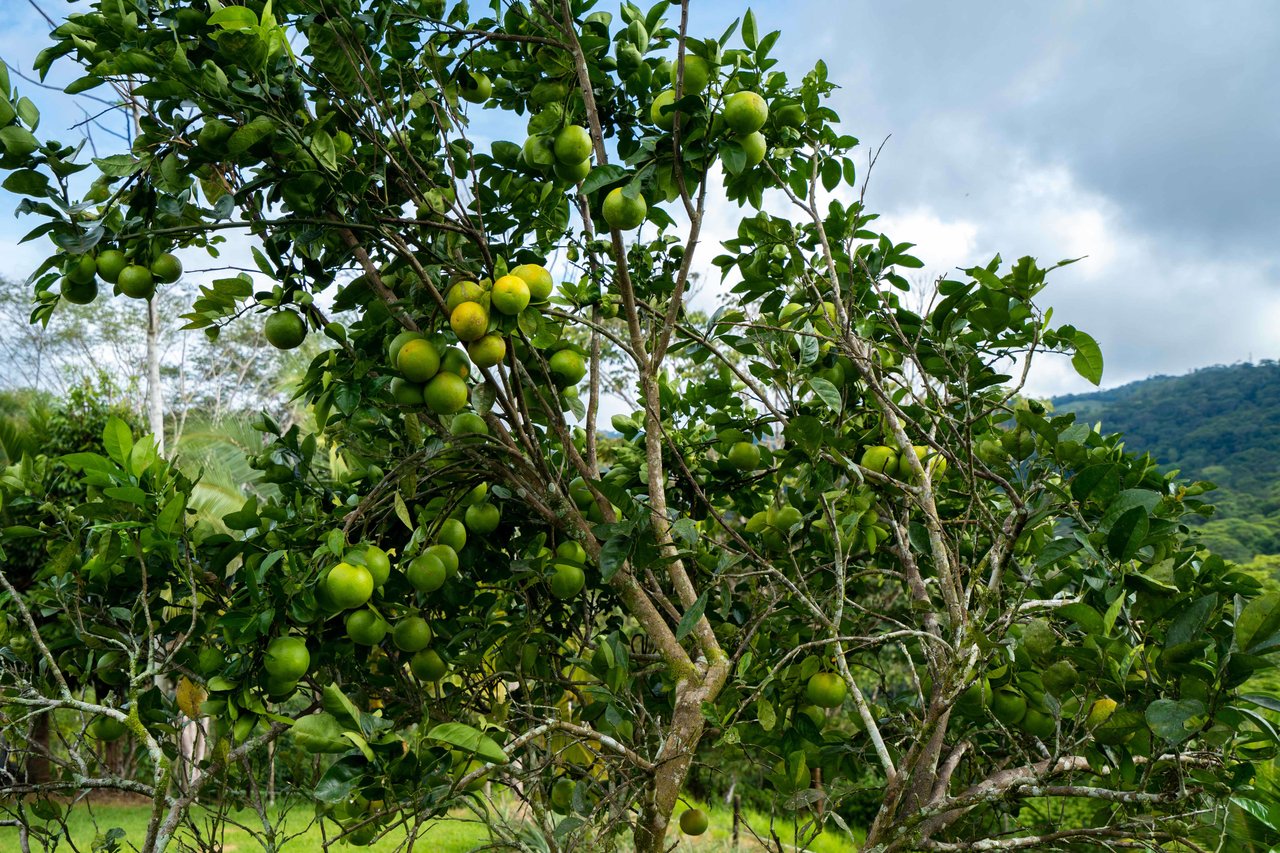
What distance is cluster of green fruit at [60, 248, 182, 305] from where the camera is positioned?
1.49m

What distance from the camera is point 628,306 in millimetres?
1674

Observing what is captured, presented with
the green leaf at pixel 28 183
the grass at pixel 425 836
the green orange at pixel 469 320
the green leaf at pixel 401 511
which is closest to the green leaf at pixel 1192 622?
the green orange at pixel 469 320

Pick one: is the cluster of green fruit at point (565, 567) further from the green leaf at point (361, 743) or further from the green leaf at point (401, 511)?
the green leaf at point (361, 743)

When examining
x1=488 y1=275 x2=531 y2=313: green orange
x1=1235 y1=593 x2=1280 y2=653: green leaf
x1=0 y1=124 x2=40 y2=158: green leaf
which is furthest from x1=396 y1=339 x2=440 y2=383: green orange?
x1=1235 y1=593 x2=1280 y2=653: green leaf

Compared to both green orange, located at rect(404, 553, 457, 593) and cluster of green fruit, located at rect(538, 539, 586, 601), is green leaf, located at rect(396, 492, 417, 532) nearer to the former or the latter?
green orange, located at rect(404, 553, 457, 593)

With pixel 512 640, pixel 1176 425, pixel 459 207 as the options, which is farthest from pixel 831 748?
pixel 1176 425

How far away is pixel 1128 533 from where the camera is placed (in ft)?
3.73

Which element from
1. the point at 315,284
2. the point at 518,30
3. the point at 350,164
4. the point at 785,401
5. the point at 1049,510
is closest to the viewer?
the point at 1049,510

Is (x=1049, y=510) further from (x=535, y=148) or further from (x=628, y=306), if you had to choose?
(x=535, y=148)

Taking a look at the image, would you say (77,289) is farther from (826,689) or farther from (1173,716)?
(1173,716)

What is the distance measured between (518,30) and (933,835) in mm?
1934

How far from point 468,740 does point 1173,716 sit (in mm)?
921

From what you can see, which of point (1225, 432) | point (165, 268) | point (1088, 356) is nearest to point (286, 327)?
point (165, 268)

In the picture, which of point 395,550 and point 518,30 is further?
point 395,550
